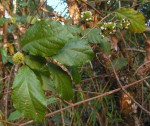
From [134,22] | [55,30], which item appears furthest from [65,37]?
[134,22]

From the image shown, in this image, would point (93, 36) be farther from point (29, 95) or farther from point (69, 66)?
point (29, 95)

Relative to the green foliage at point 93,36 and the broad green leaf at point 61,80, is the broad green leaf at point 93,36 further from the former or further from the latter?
the broad green leaf at point 61,80

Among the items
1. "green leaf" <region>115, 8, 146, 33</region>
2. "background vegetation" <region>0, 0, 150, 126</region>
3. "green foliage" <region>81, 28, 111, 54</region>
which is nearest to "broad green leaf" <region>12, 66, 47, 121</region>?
"background vegetation" <region>0, 0, 150, 126</region>

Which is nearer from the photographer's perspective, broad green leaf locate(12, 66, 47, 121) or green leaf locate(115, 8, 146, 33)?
broad green leaf locate(12, 66, 47, 121)

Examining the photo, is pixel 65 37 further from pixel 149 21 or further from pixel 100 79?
pixel 149 21

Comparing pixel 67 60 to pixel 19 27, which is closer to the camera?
pixel 67 60

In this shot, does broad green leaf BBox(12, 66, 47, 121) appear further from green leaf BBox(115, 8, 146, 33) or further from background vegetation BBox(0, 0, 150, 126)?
green leaf BBox(115, 8, 146, 33)

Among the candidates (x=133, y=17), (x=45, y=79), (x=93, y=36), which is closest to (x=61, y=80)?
(x=45, y=79)
